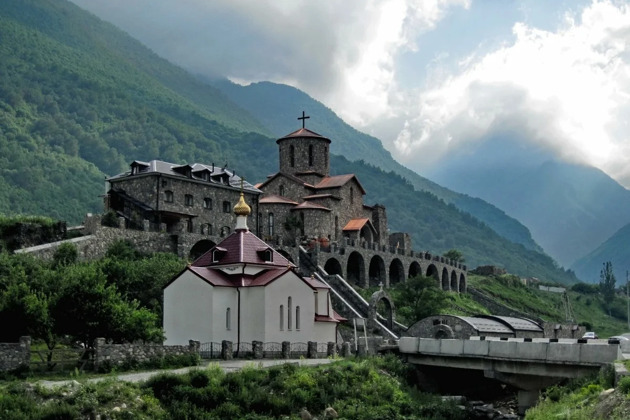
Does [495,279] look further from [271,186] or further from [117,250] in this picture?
[117,250]

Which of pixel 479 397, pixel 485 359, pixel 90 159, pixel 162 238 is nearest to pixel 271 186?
pixel 162 238

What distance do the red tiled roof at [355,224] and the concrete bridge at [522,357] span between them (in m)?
36.6

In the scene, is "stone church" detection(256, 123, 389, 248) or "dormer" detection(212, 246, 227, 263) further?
"stone church" detection(256, 123, 389, 248)

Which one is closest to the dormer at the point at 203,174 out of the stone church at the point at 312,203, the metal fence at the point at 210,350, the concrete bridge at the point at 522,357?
the stone church at the point at 312,203

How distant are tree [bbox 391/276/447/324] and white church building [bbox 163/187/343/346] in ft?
56.4

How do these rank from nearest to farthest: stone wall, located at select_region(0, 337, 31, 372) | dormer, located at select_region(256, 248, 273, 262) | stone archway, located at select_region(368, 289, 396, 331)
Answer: stone wall, located at select_region(0, 337, 31, 372)
dormer, located at select_region(256, 248, 273, 262)
stone archway, located at select_region(368, 289, 396, 331)

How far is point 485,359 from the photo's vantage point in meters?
32.3


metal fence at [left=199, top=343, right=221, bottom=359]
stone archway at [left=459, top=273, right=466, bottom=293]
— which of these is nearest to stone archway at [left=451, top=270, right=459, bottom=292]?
stone archway at [left=459, top=273, right=466, bottom=293]

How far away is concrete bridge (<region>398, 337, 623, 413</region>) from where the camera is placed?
27.4 m

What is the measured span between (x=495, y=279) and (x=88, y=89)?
114 metres

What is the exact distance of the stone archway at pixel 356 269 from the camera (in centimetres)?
6894

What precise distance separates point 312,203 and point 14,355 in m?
44.1

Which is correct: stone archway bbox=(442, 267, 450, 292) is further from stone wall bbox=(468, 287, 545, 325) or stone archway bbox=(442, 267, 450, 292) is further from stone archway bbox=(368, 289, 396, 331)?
stone archway bbox=(368, 289, 396, 331)

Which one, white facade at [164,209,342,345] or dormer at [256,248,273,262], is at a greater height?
dormer at [256,248,273,262]
